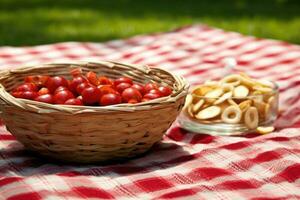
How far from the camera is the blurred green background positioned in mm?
3844

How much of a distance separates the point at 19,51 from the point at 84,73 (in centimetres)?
91

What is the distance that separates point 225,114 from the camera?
5.27ft

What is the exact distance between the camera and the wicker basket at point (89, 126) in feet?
4.26

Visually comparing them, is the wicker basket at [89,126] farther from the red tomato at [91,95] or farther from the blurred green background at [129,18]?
the blurred green background at [129,18]

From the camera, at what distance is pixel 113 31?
13.0ft

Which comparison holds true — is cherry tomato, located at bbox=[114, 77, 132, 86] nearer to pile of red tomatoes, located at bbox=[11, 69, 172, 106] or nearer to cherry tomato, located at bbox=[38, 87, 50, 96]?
pile of red tomatoes, located at bbox=[11, 69, 172, 106]

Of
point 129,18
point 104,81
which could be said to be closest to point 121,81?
point 104,81

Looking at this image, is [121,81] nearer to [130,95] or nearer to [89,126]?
[130,95]

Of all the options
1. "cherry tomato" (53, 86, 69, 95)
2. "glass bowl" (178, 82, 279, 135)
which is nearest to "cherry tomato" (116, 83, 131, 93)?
"cherry tomato" (53, 86, 69, 95)

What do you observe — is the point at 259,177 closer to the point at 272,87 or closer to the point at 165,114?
the point at 165,114

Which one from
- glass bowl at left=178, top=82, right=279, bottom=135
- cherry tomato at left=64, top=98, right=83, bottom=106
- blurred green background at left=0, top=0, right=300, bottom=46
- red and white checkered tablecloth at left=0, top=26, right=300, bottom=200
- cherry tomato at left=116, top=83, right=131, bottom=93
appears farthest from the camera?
blurred green background at left=0, top=0, right=300, bottom=46

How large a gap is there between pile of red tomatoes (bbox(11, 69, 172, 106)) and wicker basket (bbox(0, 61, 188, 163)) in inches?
2.1

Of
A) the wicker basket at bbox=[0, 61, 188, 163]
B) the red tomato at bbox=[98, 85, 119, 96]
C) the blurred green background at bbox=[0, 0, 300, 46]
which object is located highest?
the red tomato at bbox=[98, 85, 119, 96]

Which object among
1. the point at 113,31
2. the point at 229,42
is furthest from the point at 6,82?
the point at 113,31
